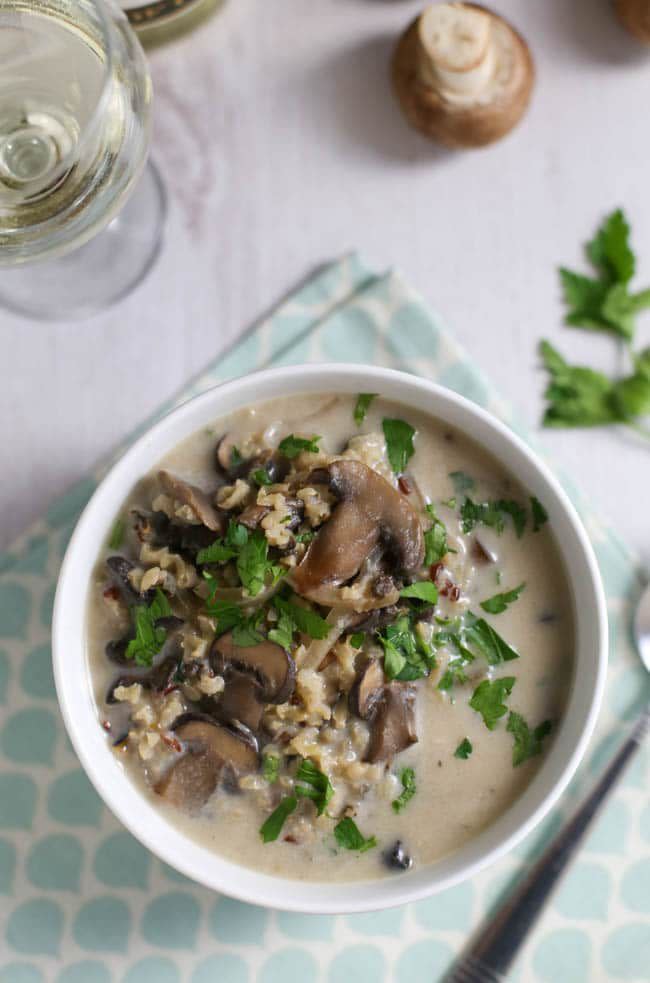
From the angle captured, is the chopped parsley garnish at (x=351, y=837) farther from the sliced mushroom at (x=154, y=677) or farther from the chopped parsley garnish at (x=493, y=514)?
the chopped parsley garnish at (x=493, y=514)

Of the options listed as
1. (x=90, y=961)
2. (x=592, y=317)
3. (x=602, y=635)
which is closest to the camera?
(x=602, y=635)

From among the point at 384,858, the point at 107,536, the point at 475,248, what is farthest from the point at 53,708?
the point at 475,248

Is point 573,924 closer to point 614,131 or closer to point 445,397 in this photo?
point 445,397

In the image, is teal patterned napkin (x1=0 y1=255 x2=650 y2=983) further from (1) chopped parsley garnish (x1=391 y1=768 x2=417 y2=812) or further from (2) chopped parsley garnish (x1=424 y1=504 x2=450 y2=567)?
(2) chopped parsley garnish (x1=424 y1=504 x2=450 y2=567)

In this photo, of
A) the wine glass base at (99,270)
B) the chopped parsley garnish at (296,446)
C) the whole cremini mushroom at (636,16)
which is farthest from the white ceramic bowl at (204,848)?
the whole cremini mushroom at (636,16)

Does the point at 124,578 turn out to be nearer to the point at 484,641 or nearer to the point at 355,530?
the point at 355,530

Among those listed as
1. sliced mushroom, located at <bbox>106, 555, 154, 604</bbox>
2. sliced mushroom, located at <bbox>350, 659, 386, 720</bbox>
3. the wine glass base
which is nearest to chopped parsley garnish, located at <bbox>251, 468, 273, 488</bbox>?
sliced mushroom, located at <bbox>106, 555, 154, 604</bbox>
